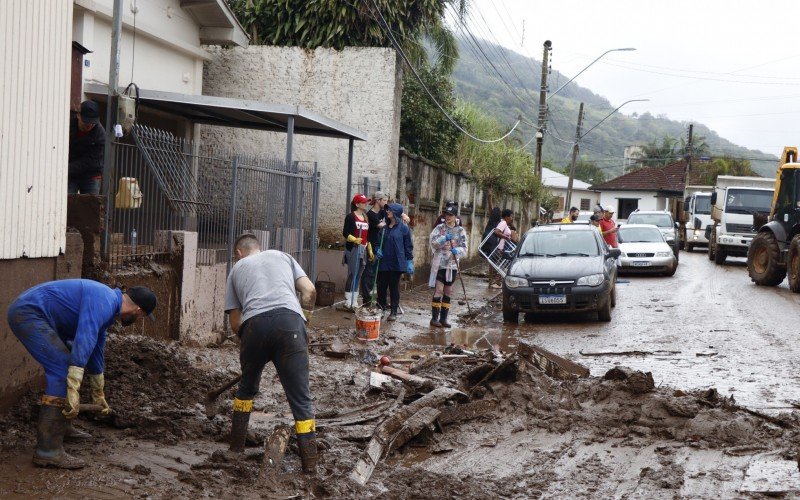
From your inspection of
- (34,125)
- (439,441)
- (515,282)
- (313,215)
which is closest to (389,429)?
(439,441)

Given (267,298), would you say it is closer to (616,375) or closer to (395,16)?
(616,375)

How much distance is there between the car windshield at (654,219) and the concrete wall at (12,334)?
25.1 m

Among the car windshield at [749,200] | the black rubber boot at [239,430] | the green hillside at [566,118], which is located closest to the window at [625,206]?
the green hillside at [566,118]

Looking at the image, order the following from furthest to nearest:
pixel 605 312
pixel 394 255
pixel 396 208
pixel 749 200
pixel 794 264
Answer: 1. pixel 749 200
2. pixel 794 264
3. pixel 605 312
4. pixel 396 208
5. pixel 394 255

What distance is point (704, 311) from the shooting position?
15898 mm

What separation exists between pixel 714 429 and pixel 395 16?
47.5 feet

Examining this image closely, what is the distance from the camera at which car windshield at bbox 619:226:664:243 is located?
23953 millimetres

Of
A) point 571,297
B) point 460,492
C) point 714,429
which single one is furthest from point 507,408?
point 571,297


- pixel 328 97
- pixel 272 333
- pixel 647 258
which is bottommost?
pixel 647 258

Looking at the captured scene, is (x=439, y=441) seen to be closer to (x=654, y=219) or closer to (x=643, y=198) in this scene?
(x=654, y=219)

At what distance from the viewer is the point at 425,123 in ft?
81.3

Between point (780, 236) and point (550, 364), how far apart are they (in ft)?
42.5

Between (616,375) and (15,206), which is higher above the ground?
(15,206)

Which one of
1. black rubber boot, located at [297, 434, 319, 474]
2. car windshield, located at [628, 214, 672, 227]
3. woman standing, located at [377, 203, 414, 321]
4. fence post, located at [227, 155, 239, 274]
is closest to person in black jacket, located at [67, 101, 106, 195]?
fence post, located at [227, 155, 239, 274]
